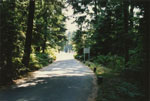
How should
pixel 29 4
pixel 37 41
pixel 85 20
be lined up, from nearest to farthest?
pixel 85 20
pixel 29 4
pixel 37 41

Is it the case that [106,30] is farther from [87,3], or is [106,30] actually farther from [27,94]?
[27,94]

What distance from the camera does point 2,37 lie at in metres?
7.66

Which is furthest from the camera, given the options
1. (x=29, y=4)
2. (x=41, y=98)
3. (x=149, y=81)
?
(x=29, y=4)

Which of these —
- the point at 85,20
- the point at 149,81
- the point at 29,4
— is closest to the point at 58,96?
the point at 149,81

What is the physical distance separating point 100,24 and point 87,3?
2.25 meters

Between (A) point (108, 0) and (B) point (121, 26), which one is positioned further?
(B) point (121, 26)

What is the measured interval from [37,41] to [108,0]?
9.15 m

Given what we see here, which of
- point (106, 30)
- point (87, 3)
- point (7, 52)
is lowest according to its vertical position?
point (7, 52)

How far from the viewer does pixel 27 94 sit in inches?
253

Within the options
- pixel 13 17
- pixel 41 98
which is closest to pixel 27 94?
pixel 41 98

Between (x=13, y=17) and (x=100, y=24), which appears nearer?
(x=13, y=17)

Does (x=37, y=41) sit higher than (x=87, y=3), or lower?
lower

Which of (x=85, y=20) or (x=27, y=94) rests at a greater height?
(x=85, y=20)

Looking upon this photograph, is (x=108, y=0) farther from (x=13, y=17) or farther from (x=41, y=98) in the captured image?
(x=41, y=98)
